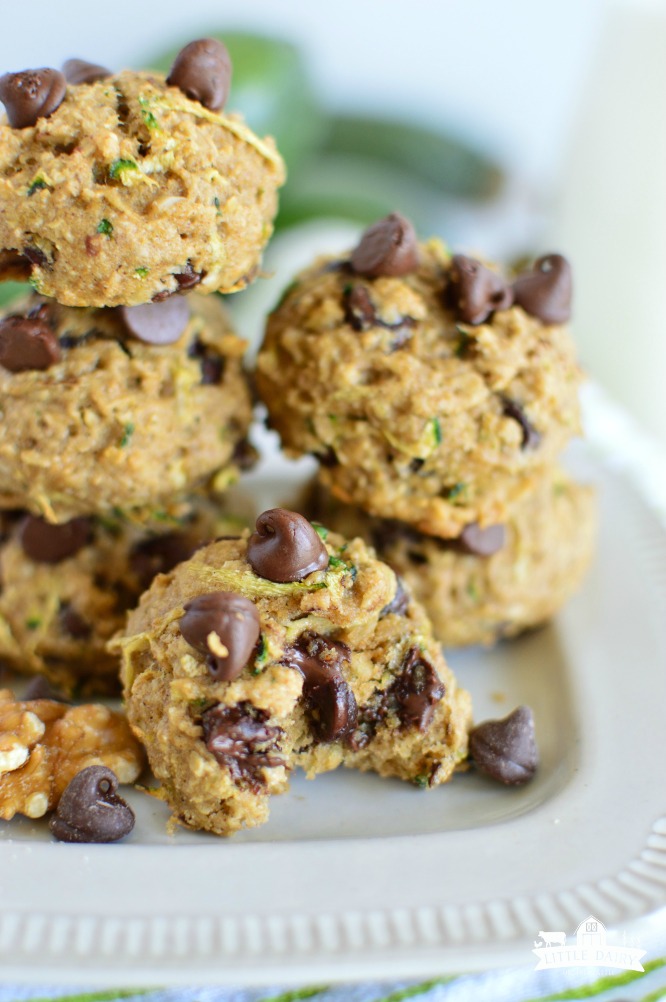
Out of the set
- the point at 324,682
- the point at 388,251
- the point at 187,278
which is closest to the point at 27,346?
the point at 187,278

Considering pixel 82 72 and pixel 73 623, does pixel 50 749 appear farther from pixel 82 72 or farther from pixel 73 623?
pixel 82 72

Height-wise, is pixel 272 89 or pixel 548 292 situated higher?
pixel 548 292

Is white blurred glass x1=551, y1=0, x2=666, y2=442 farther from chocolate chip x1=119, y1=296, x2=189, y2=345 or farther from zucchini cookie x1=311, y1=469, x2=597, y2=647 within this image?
chocolate chip x1=119, y1=296, x2=189, y2=345

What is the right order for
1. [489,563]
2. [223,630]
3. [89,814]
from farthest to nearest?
[489,563], [89,814], [223,630]

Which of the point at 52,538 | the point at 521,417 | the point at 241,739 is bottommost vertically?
the point at 52,538

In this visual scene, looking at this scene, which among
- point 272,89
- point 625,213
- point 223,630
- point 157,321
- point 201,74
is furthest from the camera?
point 625,213

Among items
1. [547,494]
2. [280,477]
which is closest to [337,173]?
[280,477]

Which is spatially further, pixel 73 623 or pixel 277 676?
pixel 73 623

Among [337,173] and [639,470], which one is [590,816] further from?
[337,173]
